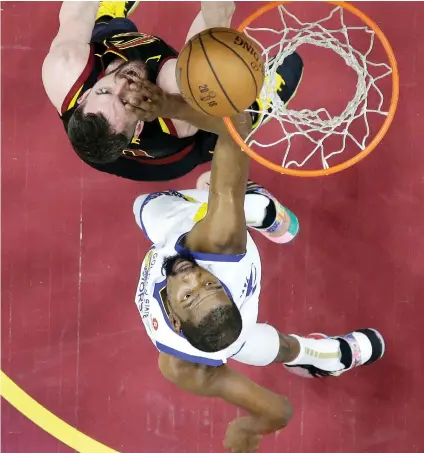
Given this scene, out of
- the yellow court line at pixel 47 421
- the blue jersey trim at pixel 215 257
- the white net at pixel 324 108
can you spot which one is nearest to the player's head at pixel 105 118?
the blue jersey trim at pixel 215 257

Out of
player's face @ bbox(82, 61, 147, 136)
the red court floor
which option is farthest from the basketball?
the red court floor

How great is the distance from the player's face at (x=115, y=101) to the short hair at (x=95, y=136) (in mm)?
24

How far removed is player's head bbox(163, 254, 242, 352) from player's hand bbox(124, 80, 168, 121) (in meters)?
0.66

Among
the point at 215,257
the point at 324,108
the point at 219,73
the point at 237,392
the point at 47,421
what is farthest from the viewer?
the point at 47,421

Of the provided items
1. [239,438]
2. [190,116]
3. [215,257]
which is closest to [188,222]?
[215,257]

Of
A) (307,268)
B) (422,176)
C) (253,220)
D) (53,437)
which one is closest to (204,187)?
(253,220)

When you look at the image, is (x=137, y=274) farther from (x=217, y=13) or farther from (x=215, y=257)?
(x=217, y=13)

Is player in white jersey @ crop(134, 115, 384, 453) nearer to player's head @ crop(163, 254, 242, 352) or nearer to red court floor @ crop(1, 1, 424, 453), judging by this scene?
player's head @ crop(163, 254, 242, 352)

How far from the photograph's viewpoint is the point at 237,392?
2.61 m

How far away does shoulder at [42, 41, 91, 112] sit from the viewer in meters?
2.61

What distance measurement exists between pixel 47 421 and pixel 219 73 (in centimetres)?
260

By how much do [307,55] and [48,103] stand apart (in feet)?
5.52

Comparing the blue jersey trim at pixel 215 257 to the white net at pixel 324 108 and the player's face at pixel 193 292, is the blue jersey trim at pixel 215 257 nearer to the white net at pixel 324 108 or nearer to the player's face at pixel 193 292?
the player's face at pixel 193 292

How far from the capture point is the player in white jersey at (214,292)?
2398 millimetres
